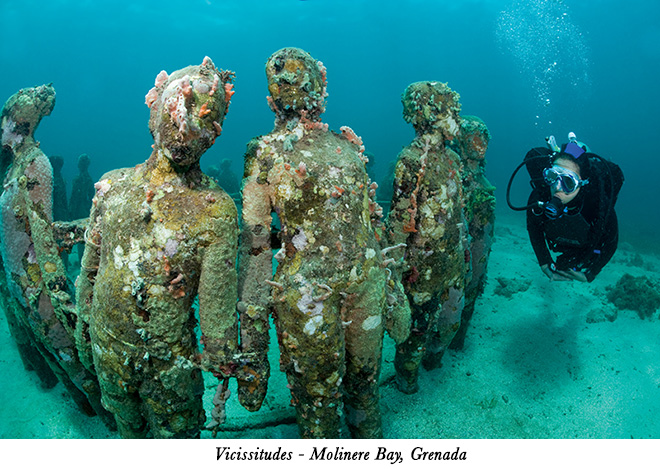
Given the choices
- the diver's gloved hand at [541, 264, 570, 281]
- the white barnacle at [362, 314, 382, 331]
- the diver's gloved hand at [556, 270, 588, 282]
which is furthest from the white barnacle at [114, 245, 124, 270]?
the diver's gloved hand at [556, 270, 588, 282]

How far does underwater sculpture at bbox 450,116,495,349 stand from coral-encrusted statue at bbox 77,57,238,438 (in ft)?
11.6

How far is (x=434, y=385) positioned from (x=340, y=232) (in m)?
3.03

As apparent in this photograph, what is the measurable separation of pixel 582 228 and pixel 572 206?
29cm

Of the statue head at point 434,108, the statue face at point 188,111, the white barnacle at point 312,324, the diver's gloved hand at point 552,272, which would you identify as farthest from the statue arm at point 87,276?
the diver's gloved hand at point 552,272

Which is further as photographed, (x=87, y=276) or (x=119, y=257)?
(x=87, y=276)

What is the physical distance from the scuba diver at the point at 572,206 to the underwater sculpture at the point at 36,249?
4.46 meters

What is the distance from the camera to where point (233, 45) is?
94125mm

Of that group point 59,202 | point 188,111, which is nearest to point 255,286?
point 188,111

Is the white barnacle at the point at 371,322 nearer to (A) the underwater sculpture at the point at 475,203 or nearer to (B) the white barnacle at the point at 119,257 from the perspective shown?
(B) the white barnacle at the point at 119,257

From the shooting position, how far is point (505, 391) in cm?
436

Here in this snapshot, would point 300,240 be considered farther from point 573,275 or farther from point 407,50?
point 407,50

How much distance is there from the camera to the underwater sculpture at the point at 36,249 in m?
3.06
